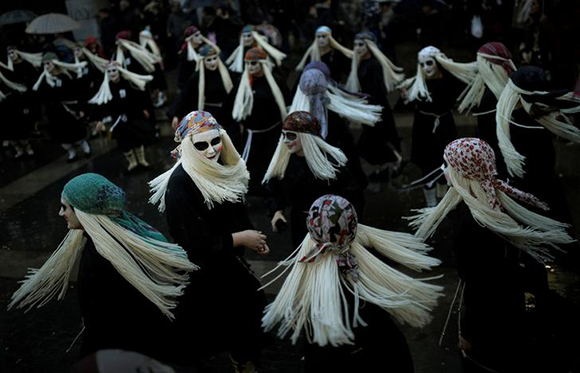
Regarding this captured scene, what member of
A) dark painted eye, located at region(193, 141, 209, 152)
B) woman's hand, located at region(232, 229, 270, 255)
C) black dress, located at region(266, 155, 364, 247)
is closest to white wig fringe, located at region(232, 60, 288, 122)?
black dress, located at region(266, 155, 364, 247)

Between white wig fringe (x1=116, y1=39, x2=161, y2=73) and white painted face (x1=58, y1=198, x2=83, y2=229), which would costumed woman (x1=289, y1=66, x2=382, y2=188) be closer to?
white painted face (x1=58, y1=198, x2=83, y2=229)

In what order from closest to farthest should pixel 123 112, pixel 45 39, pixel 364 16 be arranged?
pixel 123 112
pixel 364 16
pixel 45 39

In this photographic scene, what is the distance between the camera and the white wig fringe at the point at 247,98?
7.49m

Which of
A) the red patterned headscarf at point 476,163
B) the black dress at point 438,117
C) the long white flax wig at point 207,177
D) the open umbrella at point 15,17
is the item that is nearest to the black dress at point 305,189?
the long white flax wig at point 207,177

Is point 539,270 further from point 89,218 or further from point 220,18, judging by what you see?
point 220,18

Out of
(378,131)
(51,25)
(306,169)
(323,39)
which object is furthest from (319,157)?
(51,25)

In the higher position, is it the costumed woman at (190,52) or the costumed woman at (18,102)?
the costumed woman at (190,52)

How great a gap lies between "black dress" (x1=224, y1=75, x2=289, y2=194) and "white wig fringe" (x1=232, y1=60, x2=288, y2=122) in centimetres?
6

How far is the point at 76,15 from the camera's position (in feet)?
51.2

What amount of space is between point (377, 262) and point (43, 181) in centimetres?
773

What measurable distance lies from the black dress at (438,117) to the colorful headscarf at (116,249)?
411 cm

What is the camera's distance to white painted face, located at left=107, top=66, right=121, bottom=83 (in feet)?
30.8

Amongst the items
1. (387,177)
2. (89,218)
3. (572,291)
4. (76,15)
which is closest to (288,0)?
(76,15)

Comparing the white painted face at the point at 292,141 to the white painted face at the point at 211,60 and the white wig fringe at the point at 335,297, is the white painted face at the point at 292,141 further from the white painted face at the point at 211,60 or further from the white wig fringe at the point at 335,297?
the white painted face at the point at 211,60
